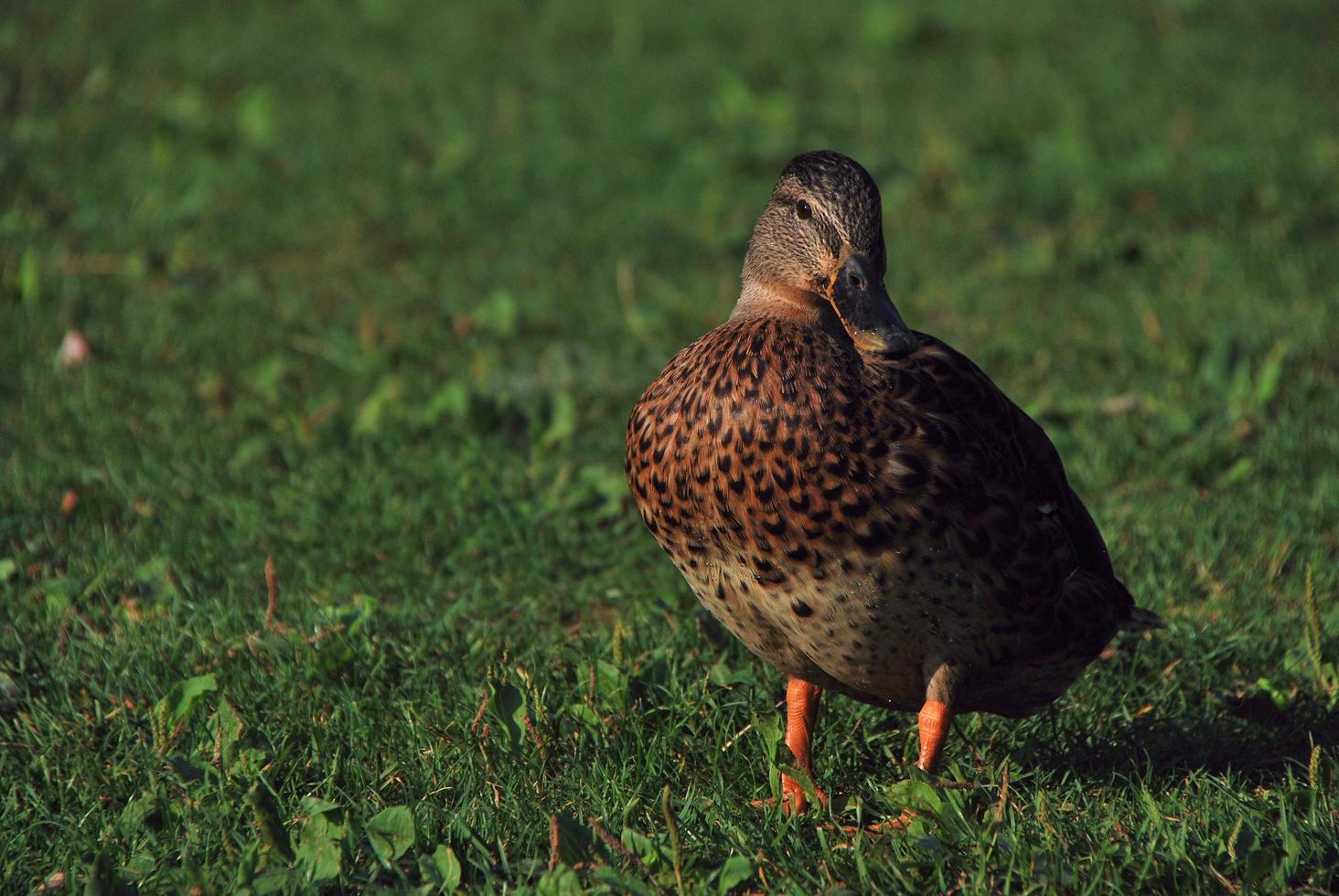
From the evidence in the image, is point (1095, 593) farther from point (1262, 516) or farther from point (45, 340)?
point (45, 340)

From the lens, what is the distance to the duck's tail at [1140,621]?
3.42 metres

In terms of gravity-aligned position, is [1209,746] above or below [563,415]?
above

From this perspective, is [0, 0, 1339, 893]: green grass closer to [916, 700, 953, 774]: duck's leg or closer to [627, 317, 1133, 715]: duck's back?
[916, 700, 953, 774]: duck's leg

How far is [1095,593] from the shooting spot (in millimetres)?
3270

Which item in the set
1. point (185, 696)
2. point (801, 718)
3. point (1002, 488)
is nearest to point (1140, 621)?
point (1002, 488)

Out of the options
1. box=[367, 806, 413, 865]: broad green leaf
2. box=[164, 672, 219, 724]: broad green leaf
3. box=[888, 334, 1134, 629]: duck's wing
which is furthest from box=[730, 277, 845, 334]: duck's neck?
box=[164, 672, 219, 724]: broad green leaf

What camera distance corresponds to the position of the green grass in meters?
3.05

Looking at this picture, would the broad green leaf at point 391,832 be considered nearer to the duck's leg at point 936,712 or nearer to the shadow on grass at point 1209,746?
the duck's leg at point 936,712

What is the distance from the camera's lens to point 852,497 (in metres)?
2.89

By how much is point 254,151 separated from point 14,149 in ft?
3.36

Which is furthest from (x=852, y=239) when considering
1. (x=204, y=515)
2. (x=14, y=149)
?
(x=14, y=149)

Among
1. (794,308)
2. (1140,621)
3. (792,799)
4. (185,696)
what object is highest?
(794,308)

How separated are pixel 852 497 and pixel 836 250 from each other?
0.52 meters

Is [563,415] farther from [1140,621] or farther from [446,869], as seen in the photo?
[446,869]
